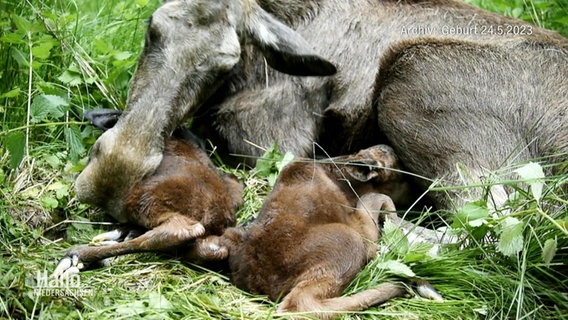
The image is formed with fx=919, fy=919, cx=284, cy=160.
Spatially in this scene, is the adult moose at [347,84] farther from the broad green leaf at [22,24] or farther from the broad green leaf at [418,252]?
the broad green leaf at [22,24]

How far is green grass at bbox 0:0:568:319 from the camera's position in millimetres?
4125

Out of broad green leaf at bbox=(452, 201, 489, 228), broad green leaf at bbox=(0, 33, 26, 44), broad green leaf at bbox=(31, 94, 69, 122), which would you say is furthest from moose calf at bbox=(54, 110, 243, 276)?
broad green leaf at bbox=(0, 33, 26, 44)

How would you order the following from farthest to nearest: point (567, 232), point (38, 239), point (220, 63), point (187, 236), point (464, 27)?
point (464, 27) → point (220, 63) → point (38, 239) → point (187, 236) → point (567, 232)

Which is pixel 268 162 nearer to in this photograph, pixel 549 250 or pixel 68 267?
pixel 68 267

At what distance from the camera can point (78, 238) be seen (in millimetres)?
4953

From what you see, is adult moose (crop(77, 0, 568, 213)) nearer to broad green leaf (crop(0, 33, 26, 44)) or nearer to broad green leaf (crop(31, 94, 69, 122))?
broad green leaf (crop(31, 94, 69, 122))

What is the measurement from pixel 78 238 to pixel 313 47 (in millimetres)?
1909

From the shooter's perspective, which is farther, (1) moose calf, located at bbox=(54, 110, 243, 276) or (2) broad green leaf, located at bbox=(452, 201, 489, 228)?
(1) moose calf, located at bbox=(54, 110, 243, 276)

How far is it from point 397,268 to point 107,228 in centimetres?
166

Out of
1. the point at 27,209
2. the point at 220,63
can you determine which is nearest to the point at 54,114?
the point at 27,209

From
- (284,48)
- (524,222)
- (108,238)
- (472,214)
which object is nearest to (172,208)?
(108,238)

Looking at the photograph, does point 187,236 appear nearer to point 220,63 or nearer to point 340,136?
point 220,63

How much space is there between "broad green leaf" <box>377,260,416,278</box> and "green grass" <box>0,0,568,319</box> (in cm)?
1

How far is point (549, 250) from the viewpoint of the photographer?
4.02m
